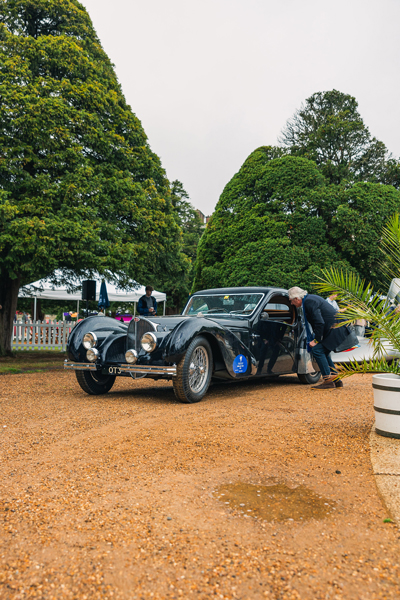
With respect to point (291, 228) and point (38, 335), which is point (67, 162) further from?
point (291, 228)

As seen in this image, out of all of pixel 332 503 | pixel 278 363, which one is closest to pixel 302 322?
pixel 278 363

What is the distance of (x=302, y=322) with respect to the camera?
8555 mm

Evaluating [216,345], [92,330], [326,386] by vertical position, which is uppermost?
[92,330]

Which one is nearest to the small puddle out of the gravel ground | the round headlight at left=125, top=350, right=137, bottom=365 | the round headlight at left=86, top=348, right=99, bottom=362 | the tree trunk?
the gravel ground

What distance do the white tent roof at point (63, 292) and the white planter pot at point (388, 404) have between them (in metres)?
12.7

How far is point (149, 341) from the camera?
20.5 feet

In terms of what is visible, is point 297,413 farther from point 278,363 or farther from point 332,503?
point 332,503

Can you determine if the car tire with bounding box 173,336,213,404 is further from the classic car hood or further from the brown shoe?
the brown shoe

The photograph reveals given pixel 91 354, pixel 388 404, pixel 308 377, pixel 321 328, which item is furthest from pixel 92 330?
pixel 388 404

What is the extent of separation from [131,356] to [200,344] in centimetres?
91

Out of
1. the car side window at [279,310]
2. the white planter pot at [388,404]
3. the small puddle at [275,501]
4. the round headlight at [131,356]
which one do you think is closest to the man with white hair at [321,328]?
the car side window at [279,310]

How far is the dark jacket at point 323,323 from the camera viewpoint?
7.41 meters

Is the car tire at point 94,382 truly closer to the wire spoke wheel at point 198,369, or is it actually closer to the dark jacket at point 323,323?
the wire spoke wheel at point 198,369

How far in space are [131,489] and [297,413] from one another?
2.99 m
